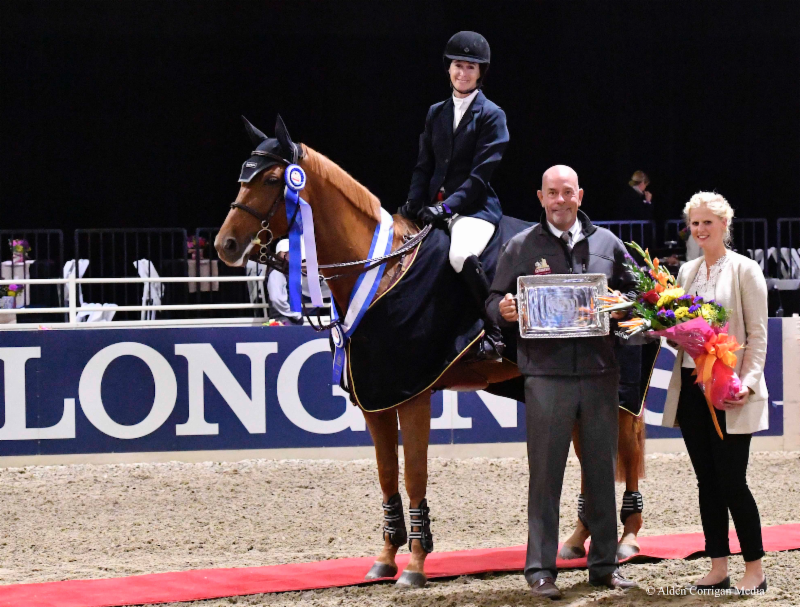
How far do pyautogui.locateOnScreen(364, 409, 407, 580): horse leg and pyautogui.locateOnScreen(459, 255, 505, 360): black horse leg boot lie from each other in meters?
0.49

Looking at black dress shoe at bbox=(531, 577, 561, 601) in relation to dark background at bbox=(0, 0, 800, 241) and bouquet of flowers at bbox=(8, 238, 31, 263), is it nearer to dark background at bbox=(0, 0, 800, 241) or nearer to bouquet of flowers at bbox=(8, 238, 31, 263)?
bouquet of flowers at bbox=(8, 238, 31, 263)

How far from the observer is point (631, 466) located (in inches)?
177

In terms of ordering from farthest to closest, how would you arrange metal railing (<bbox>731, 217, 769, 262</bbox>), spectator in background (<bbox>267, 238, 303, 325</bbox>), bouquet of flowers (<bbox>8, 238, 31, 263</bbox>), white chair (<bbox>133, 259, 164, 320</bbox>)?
1. metal railing (<bbox>731, 217, 769, 262</bbox>)
2. bouquet of flowers (<bbox>8, 238, 31, 263</bbox>)
3. white chair (<bbox>133, 259, 164, 320</bbox>)
4. spectator in background (<bbox>267, 238, 303, 325</bbox>)

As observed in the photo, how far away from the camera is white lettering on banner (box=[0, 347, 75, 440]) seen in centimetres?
677

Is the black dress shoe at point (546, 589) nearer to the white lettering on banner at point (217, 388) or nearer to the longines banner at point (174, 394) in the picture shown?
the longines banner at point (174, 394)

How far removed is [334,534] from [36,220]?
6.48 meters

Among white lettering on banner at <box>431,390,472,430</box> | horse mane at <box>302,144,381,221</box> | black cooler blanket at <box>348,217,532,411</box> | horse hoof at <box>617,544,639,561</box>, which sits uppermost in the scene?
horse mane at <box>302,144,381,221</box>

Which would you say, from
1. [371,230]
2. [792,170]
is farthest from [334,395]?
[792,170]

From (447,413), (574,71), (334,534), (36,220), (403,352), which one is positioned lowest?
(334,534)

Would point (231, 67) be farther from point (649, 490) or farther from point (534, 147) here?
point (649, 490)

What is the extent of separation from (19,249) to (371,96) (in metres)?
4.23

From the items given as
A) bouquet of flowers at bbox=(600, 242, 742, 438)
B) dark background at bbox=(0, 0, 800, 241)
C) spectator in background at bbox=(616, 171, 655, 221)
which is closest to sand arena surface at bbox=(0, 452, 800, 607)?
bouquet of flowers at bbox=(600, 242, 742, 438)

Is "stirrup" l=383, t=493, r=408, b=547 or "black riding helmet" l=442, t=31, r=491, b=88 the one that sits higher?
"black riding helmet" l=442, t=31, r=491, b=88

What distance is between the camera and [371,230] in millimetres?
4172
